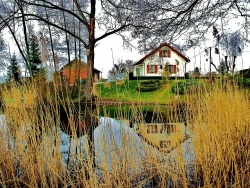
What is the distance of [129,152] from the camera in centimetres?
208

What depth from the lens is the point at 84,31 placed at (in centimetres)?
1252

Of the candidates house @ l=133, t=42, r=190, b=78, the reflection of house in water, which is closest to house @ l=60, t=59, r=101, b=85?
house @ l=133, t=42, r=190, b=78

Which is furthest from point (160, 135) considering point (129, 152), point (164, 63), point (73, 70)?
point (73, 70)

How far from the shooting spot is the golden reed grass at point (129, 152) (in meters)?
2.02

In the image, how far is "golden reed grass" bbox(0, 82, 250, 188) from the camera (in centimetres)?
202

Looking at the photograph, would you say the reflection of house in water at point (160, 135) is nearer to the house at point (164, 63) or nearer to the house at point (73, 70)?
the house at point (164, 63)

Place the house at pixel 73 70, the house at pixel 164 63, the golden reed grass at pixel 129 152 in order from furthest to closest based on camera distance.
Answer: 1. the house at pixel 73 70
2. the house at pixel 164 63
3. the golden reed grass at pixel 129 152

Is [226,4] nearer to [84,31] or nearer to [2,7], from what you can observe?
[2,7]

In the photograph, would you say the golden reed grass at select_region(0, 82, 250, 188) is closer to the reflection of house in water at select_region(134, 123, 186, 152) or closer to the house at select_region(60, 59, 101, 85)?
the reflection of house in water at select_region(134, 123, 186, 152)

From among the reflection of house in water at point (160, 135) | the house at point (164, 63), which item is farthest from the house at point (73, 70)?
the reflection of house in water at point (160, 135)

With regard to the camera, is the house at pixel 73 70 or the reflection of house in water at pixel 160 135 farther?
the house at pixel 73 70

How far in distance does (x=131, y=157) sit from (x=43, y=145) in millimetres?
571

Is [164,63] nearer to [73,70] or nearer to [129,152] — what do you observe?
[129,152]

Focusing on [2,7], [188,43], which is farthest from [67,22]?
[188,43]
